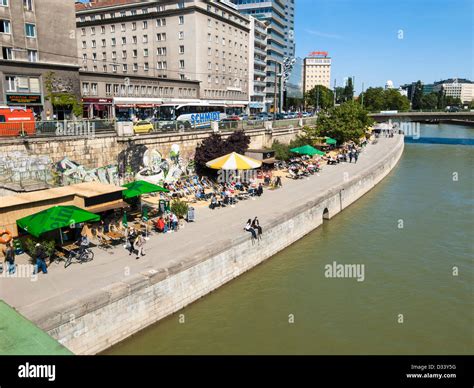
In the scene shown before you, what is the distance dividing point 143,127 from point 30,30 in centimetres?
1608

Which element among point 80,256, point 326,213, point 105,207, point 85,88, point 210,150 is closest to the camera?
point 80,256

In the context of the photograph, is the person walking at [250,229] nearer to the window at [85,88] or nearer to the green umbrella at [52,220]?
the green umbrella at [52,220]

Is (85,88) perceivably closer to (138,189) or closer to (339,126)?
(339,126)

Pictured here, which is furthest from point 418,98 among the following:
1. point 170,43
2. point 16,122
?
point 16,122

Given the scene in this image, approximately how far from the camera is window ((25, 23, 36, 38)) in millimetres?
34500

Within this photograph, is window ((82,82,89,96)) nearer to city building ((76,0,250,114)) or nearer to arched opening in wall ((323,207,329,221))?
city building ((76,0,250,114))

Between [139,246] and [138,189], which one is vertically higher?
[138,189]

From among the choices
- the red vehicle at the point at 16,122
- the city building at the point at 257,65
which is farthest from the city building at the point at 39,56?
the city building at the point at 257,65

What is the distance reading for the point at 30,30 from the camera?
34.8 metres

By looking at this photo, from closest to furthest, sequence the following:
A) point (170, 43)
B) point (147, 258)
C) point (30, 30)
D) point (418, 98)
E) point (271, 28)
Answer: point (147, 258) < point (30, 30) < point (170, 43) < point (271, 28) < point (418, 98)

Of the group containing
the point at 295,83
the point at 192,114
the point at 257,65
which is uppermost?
the point at 257,65

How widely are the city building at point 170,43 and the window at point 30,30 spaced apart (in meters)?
22.9
